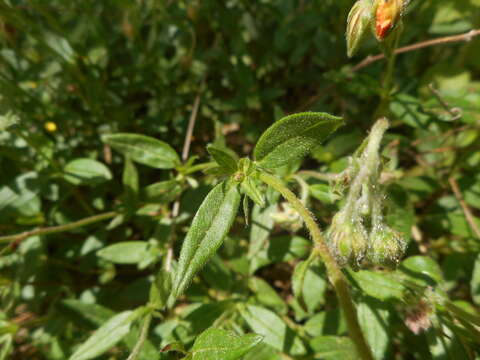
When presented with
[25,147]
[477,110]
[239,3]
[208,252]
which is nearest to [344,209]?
[208,252]

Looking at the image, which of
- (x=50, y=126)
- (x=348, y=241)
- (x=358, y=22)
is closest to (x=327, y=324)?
(x=348, y=241)

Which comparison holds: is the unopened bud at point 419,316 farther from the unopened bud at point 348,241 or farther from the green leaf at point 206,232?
the green leaf at point 206,232

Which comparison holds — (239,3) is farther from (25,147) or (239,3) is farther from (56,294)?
(56,294)

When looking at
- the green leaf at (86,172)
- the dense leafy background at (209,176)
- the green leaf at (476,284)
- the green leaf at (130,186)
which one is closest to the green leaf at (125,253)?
the dense leafy background at (209,176)

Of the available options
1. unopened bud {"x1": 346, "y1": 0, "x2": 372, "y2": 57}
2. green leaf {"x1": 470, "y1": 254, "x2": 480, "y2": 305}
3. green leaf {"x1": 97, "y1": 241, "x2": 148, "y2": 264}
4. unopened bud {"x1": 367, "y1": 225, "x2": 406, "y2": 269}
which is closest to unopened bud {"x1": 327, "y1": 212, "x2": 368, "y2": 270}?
unopened bud {"x1": 367, "y1": 225, "x2": 406, "y2": 269}

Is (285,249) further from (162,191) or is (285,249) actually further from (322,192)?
(162,191)

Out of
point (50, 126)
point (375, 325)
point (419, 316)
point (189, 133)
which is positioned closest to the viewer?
point (419, 316)
